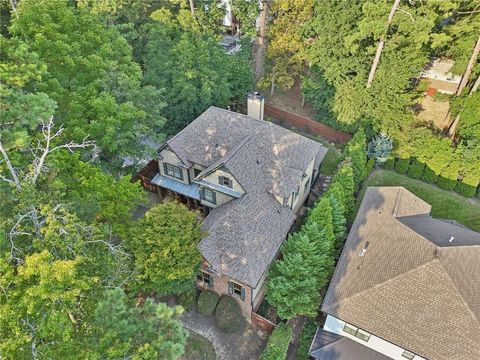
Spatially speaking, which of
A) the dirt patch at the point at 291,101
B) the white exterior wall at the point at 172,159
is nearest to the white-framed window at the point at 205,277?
the white exterior wall at the point at 172,159

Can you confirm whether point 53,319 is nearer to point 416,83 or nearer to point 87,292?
point 87,292

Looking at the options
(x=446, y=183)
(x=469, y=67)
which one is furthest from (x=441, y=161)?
(x=469, y=67)

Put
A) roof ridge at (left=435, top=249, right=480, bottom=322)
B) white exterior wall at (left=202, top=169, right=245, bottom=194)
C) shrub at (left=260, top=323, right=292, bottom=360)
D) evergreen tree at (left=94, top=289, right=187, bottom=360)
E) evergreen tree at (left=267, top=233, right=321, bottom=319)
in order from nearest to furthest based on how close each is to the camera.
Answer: evergreen tree at (left=94, top=289, right=187, bottom=360)
roof ridge at (left=435, top=249, right=480, bottom=322)
shrub at (left=260, top=323, right=292, bottom=360)
evergreen tree at (left=267, top=233, right=321, bottom=319)
white exterior wall at (left=202, top=169, right=245, bottom=194)

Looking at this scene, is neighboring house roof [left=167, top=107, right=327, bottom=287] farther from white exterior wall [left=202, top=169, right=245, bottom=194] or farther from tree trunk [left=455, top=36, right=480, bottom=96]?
tree trunk [left=455, top=36, right=480, bottom=96]

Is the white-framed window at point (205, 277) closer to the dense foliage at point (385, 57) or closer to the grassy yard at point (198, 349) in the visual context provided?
the grassy yard at point (198, 349)

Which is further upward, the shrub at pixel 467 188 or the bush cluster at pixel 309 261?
the bush cluster at pixel 309 261

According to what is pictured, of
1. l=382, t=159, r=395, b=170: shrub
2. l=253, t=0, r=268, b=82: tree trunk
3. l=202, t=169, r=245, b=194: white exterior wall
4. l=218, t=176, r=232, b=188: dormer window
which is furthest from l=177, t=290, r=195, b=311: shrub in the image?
l=253, t=0, r=268, b=82: tree trunk

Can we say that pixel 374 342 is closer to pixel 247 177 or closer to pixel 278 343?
pixel 278 343
